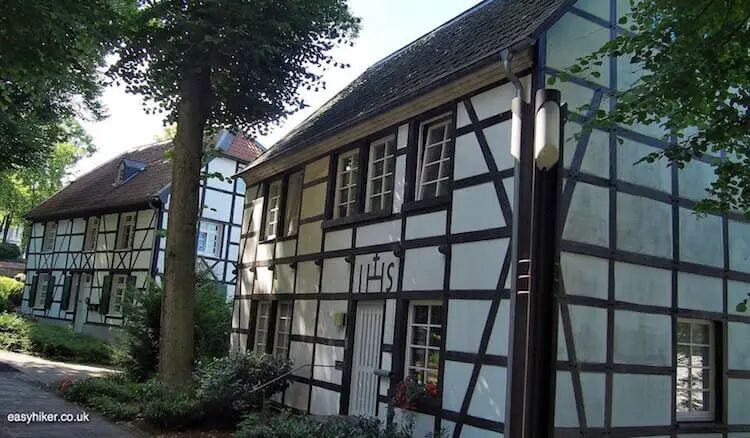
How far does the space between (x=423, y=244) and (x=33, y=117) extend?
15.3 metres

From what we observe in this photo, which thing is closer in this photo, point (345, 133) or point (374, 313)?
point (374, 313)

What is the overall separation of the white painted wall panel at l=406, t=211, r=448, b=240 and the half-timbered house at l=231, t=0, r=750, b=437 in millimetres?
29

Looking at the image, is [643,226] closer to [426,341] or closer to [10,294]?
[426,341]

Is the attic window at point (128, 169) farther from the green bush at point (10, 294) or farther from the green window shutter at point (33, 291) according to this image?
the green bush at point (10, 294)

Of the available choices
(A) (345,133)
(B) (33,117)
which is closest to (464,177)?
(A) (345,133)

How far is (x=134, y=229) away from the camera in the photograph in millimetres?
24953

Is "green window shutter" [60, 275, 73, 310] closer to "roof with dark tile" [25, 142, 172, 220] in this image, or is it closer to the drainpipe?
"roof with dark tile" [25, 142, 172, 220]

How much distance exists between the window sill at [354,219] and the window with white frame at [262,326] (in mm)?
2985

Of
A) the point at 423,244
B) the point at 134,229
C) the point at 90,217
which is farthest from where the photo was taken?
the point at 90,217

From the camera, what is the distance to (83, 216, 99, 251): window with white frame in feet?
90.1

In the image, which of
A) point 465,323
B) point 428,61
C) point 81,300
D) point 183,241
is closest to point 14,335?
point 81,300

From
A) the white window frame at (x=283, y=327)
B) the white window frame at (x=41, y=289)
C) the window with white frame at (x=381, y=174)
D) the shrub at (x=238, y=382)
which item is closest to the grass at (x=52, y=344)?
the white window frame at (x=41, y=289)

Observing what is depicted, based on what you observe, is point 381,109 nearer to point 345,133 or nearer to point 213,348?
point 345,133

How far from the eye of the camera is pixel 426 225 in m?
9.27
